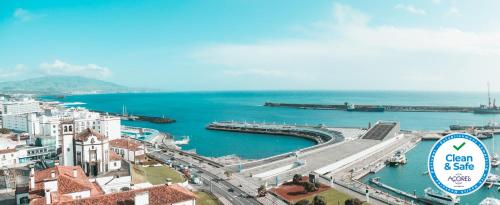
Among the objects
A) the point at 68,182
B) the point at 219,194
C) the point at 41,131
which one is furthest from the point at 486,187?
the point at 41,131

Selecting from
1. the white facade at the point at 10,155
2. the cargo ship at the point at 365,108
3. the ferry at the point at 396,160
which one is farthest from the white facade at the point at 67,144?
the cargo ship at the point at 365,108

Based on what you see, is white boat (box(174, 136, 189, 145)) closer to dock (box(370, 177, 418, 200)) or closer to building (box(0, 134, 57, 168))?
building (box(0, 134, 57, 168))

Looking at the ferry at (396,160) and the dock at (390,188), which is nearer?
the dock at (390,188)

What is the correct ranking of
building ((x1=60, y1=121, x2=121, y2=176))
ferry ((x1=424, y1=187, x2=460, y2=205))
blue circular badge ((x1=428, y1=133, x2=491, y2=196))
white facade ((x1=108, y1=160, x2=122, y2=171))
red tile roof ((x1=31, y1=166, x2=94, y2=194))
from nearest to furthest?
blue circular badge ((x1=428, y1=133, x2=491, y2=196)) < red tile roof ((x1=31, y1=166, x2=94, y2=194)) < building ((x1=60, y1=121, x2=121, y2=176)) < white facade ((x1=108, y1=160, x2=122, y2=171)) < ferry ((x1=424, y1=187, x2=460, y2=205))

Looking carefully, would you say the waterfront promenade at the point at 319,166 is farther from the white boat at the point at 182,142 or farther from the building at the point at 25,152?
the white boat at the point at 182,142

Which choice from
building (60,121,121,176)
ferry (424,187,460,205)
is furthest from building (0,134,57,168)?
ferry (424,187,460,205)

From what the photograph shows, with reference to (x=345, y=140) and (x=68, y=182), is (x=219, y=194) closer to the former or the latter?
(x=68, y=182)
